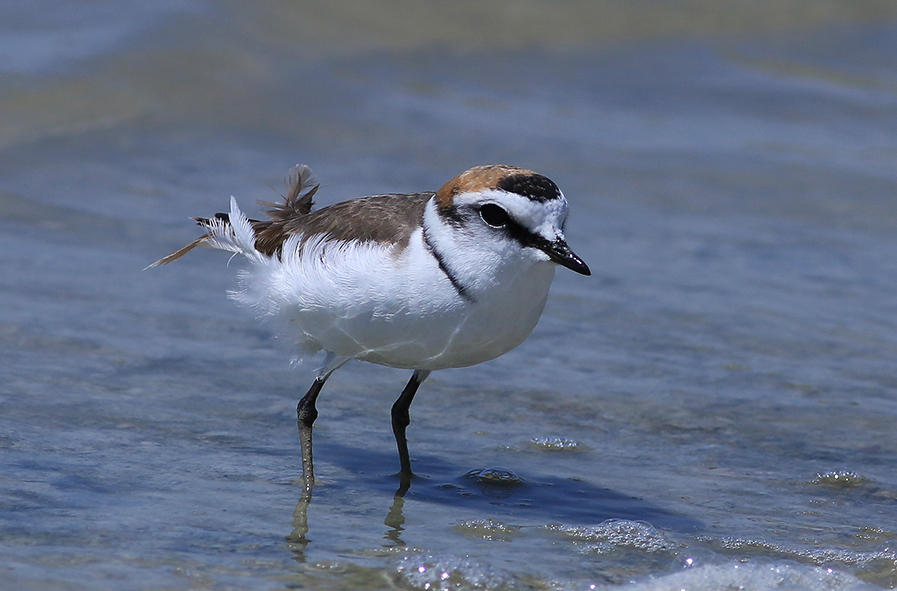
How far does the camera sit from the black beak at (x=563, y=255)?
4.96 m

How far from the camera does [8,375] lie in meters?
6.72

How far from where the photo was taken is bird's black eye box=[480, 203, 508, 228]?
511 centimetres

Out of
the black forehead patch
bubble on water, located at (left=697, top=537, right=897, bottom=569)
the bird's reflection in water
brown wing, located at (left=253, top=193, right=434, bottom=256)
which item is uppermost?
the black forehead patch

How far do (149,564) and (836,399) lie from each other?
443 centimetres

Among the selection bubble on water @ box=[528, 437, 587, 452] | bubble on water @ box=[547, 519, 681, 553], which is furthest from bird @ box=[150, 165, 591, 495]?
bubble on water @ box=[528, 437, 587, 452]

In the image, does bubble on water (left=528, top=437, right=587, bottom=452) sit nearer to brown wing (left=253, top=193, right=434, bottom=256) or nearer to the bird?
the bird

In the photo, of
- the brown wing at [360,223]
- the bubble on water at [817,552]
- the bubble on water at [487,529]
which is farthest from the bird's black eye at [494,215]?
the bubble on water at [817,552]

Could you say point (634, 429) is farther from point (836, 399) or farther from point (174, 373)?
point (174, 373)

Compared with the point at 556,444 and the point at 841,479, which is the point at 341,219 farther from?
the point at 841,479

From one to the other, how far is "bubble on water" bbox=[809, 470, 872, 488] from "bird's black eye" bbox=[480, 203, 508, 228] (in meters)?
2.41

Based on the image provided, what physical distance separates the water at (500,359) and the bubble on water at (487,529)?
37mm

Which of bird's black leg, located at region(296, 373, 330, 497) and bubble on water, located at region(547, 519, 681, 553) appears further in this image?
bird's black leg, located at region(296, 373, 330, 497)

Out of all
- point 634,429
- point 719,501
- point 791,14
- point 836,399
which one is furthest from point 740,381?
point 791,14

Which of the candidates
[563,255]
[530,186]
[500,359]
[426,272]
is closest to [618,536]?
[563,255]
